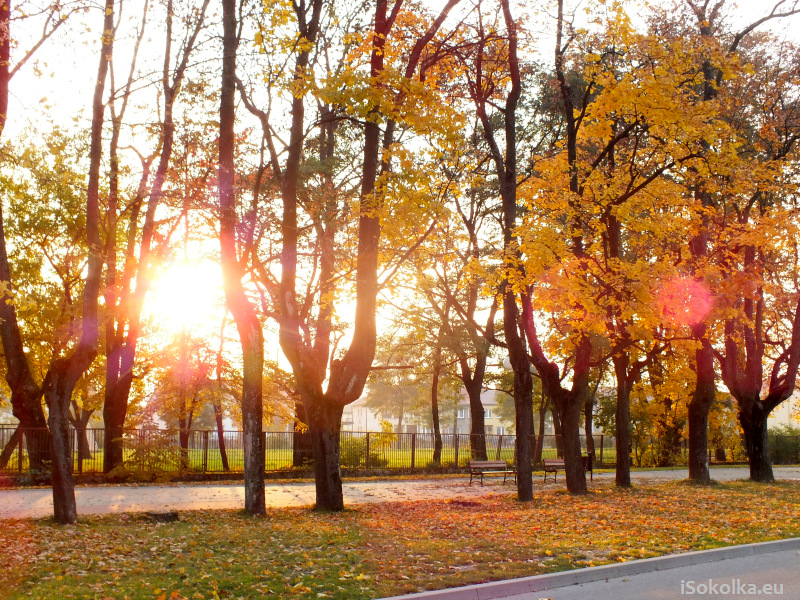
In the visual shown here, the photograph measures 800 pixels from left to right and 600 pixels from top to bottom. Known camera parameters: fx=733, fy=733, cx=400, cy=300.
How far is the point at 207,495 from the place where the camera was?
1786 centimetres

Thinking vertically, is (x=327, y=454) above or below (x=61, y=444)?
below

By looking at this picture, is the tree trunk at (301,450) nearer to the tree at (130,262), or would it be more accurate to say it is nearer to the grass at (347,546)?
the tree at (130,262)

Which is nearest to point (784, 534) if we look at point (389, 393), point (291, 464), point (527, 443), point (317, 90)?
point (527, 443)

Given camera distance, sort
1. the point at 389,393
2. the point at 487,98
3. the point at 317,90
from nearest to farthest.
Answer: the point at 317,90 → the point at 487,98 → the point at 389,393

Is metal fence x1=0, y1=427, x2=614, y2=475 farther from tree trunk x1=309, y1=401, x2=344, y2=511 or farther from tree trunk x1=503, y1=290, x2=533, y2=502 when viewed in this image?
tree trunk x1=309, y1=401, x2=344, y2=511

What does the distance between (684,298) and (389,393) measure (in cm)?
6113

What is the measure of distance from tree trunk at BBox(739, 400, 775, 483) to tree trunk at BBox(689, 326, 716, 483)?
7.08 feet

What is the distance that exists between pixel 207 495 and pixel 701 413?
14.7 meters

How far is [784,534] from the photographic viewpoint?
11148 millimetres

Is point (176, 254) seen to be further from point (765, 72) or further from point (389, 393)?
point (389, 393)

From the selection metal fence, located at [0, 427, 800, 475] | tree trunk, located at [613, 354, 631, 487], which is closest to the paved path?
metal fence, located at [0, 427, 800, 475]

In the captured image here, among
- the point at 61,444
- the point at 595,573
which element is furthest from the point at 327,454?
the point at 595,573

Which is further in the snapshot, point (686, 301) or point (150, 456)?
point (150, 456)

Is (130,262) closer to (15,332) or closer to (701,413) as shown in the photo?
(15,332)
